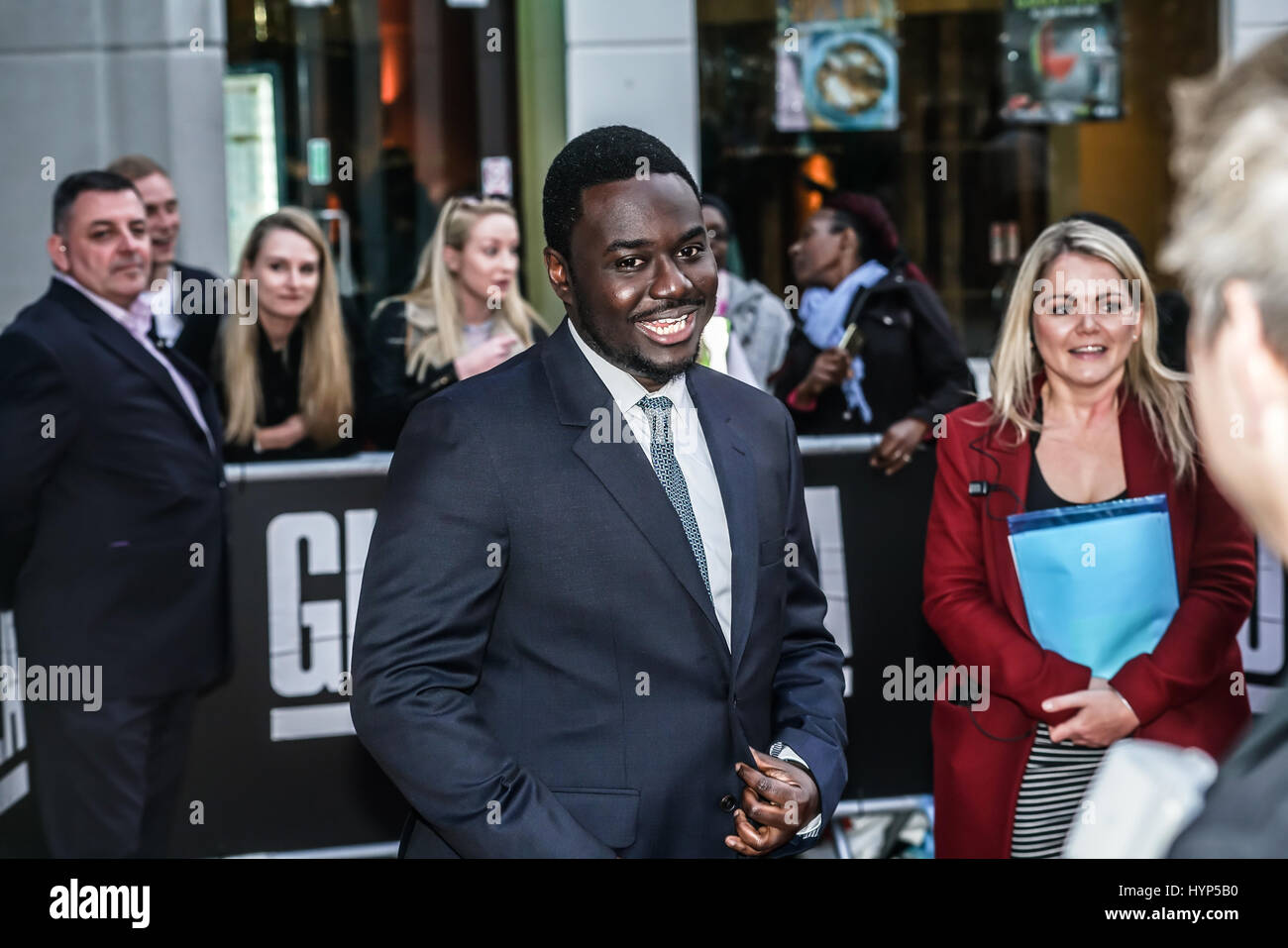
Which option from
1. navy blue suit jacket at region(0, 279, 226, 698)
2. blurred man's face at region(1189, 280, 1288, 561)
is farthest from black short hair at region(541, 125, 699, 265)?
navy blue suit jacket at region(0, 279, 226, 698)

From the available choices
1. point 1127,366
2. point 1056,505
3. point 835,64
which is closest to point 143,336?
point 1056,505

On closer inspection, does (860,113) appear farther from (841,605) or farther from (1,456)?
(1,456)

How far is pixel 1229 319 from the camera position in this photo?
1.18m

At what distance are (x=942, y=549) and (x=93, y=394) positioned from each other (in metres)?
2.62

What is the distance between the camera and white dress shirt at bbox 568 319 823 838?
245 centimetres

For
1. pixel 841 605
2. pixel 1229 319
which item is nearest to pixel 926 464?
pixel 841 605

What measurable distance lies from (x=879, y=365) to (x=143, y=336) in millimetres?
2587

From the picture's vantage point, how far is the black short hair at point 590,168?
2.44 meters

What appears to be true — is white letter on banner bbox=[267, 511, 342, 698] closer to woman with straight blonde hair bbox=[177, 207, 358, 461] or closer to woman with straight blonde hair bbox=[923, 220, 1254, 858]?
woman with straight blonde hair bbox=[177, 207, 358, 461]

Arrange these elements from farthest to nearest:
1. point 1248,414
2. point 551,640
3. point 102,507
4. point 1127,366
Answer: point 102,507 → point 1127,366 → point 551,640 → point 1248,414

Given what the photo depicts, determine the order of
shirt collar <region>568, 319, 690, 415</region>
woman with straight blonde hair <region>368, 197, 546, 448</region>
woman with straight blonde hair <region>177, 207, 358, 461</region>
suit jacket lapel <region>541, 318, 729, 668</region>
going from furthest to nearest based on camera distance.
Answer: woman with straight blonde hair <region>368, 197, 546, 448</region> < woman with straight blonde hair <region>177, 207, 358, 461</region> < shirt collar <region>568, 319, 690, 415</region> < suit jacket lapel <region>541, 318, 729, 668</region>

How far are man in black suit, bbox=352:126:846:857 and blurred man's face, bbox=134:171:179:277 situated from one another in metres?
3.34

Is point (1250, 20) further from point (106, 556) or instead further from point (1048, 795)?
point (106, 556)

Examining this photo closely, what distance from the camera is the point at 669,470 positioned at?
8.13 feet
